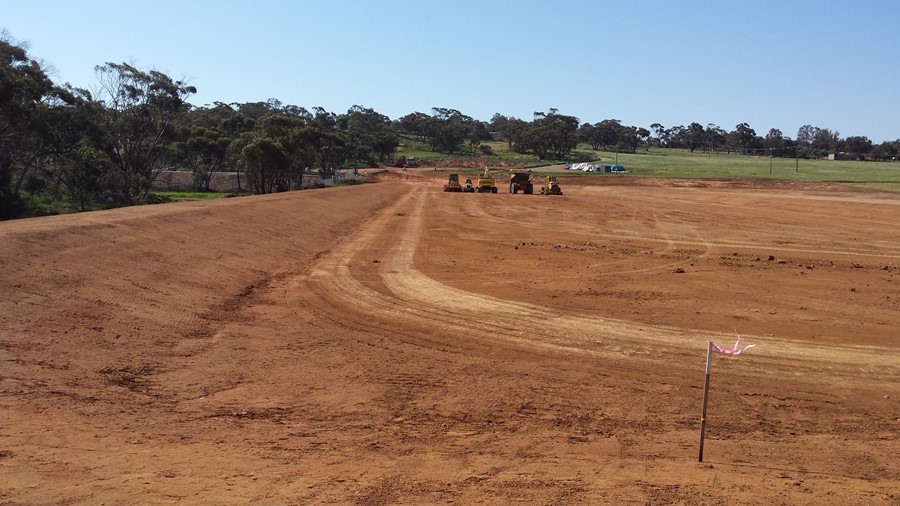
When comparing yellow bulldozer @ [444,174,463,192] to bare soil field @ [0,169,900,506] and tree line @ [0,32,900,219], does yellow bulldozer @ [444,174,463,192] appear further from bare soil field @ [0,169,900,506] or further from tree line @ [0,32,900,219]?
bare soil field @ [0,169,900,506]

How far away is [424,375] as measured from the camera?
10219 mm

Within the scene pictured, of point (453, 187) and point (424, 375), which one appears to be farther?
point (453, 187)

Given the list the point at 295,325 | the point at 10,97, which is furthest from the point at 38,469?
the point at 10,97

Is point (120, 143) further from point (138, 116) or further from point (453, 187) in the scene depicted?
point (453, 187)

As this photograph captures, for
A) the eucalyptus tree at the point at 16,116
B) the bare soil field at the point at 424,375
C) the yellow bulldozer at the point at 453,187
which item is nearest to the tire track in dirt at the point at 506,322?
the bare soil field at the point at 424,375

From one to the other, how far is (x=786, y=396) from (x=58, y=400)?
9281 millimetres

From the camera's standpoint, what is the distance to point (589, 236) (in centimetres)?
2994

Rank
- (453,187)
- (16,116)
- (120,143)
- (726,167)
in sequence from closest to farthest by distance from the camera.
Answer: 1. (16,116)
2. (120,143)
3. (453,187)
4. (726,167)

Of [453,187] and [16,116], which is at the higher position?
[16,116]

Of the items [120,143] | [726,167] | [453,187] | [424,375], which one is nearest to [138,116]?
[120,143]

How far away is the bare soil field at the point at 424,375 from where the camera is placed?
657 cm

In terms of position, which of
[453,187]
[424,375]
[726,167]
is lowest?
[424,375]

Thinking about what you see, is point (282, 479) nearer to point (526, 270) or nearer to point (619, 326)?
point (619, 326)

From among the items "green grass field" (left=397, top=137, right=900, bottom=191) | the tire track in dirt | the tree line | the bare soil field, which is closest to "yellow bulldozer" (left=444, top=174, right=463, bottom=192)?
the tree line
